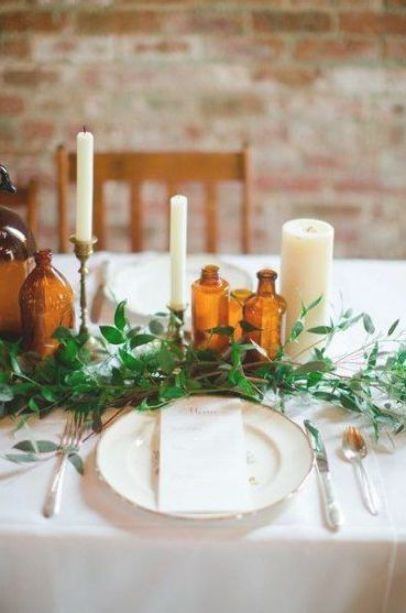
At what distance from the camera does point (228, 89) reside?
2.46 metres

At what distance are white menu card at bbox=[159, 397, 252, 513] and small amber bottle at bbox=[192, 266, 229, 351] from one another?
125 millimetres

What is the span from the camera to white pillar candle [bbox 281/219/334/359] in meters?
1.26

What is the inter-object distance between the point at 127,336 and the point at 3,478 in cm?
28

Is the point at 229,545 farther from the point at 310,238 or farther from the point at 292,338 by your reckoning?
the point at 310,238

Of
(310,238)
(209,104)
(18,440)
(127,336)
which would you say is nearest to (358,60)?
(209,104)

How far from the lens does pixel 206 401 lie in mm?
1168

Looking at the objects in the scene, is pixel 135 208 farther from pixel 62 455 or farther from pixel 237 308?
pixel 62 455

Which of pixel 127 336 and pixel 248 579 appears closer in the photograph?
pixel 248 579

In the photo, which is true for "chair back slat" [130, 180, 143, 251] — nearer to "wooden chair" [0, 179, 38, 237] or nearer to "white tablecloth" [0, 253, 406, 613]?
"wooden chair" [0, 179, 38, 237]

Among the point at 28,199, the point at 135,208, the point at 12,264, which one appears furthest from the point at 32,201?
the point at 12,264

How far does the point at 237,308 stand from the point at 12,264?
0.35 metres

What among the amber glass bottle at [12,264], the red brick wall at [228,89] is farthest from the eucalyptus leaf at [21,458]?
the red brick wall at [228,89]

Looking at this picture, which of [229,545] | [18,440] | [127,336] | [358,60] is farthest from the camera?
[358,60]

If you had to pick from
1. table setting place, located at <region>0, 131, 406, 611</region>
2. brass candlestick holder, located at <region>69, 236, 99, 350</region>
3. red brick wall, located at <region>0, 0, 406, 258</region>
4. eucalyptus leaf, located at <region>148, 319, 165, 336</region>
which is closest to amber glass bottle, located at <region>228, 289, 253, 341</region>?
table setting place, located at <region>0, 131, 406, 611</region>
